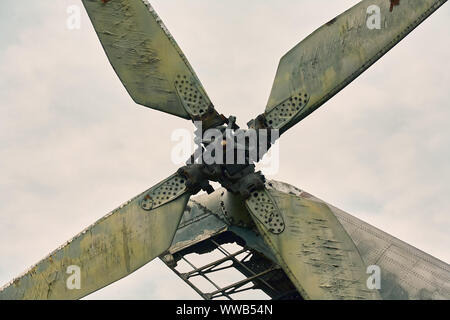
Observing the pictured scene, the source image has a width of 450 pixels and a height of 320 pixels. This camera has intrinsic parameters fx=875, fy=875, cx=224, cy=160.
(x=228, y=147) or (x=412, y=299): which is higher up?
(x=228, y=147)

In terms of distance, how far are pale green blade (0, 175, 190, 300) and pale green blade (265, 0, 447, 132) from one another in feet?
9.59

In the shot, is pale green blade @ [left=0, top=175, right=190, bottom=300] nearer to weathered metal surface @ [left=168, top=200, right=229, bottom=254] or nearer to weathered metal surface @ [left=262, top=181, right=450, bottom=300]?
weathered metal surface @ [left=168, top=200, right=229, bottom=254]

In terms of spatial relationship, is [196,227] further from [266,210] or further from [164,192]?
[266,210]

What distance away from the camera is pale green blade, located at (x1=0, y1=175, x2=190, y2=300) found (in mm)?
15906

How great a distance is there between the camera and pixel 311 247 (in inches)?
635

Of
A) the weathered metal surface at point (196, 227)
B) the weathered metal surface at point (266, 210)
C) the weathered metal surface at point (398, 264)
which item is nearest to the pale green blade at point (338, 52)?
the weathered metal surface at point (266, 210)

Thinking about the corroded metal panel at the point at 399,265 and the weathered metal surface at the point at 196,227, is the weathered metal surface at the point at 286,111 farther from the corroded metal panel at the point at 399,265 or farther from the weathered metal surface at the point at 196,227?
the corroded metal panel at the point at 399,265

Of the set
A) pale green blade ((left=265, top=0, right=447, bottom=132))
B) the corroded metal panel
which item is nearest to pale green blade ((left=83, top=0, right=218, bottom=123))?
pale green blade ((left=265, top=0, right=447, bottom=132))

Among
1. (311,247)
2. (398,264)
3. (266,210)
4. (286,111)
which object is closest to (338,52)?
(286,111)

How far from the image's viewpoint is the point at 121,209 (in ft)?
54.1
